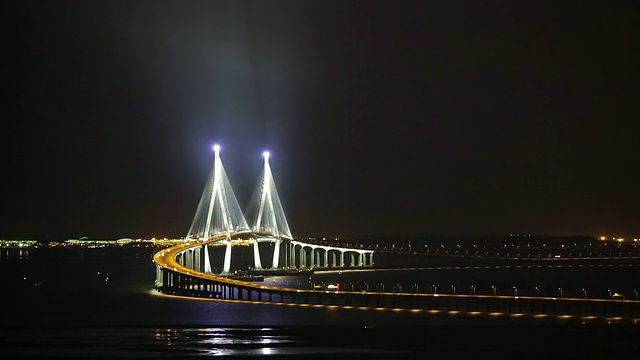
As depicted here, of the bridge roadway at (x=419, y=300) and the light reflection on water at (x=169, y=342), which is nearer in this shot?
the light reflection on water at (x=169, y=342)

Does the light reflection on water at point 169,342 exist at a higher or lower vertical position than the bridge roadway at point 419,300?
lower

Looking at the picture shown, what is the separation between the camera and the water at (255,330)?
40.8 meters

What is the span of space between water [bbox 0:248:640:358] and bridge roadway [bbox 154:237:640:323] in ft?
9.01

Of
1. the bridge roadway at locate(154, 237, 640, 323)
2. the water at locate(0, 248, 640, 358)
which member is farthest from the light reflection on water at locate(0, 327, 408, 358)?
the bridge roadway at locate(154, 237, 640, 323)

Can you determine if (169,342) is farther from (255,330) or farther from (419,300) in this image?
(419,300)

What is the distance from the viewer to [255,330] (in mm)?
49969

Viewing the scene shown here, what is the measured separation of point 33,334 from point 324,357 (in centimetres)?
1749

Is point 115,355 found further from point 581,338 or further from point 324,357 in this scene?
point 581,338

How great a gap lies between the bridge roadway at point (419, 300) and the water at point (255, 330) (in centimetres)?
275

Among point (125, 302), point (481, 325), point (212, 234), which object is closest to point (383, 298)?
point (481, 325)

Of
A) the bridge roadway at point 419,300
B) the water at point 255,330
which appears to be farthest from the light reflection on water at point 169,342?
the bridge roadway at point 419,300

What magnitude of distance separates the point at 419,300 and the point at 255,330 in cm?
1708

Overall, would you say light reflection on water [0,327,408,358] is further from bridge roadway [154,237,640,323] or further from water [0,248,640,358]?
bridge roadway [154,237,640,323]

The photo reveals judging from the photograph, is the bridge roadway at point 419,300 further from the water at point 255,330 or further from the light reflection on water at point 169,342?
the light reflection on water at point 169,342
